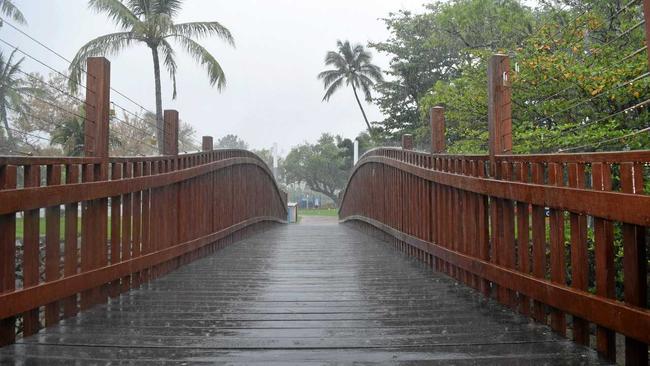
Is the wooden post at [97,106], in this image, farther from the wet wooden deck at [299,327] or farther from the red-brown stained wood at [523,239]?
the red-brown stained wood at [523,239]

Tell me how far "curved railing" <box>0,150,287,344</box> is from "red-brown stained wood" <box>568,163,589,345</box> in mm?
2892

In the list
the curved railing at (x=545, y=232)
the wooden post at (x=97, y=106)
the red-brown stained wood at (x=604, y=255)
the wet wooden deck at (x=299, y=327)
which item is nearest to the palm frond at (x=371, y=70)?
the curved railing at (x=545, y=232)

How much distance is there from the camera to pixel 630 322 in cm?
271

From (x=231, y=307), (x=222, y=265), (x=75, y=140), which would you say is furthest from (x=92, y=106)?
(x=75, y=140)

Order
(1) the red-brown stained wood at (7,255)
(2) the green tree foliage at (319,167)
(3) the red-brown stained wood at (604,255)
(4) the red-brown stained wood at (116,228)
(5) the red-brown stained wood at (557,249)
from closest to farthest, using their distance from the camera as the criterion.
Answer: (3) the red-brown stained wood at (604,255) < (1) the red-brown stained wood at (7,255) < (5) the red-brown stained wood at (557,249) < (4) the red-brown stained wood at (116,228) < (2) the green tree foliage at (319,167)

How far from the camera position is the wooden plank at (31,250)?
11.3 ft

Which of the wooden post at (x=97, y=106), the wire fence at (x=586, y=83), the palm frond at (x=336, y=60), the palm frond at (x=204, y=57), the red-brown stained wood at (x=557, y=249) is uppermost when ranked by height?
the palm frond at (x=336, y=60)

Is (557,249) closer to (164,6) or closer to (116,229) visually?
(116,229)

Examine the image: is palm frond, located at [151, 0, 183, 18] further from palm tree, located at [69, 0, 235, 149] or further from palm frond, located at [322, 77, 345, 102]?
palm frond, located at [322, 77, 345, 102]

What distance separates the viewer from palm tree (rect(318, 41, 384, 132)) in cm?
4912

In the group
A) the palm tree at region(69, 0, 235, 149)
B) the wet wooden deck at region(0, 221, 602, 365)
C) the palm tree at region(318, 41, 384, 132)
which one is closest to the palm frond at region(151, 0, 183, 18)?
the palm tree at region(69, 0, 235, 149)

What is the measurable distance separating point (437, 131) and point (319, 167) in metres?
67.7

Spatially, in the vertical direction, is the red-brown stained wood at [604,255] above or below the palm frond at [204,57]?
below

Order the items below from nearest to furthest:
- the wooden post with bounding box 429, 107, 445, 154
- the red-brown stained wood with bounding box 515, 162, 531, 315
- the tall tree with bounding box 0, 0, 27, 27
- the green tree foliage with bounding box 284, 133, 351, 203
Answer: the red-brown stained wood with bounding box 515, 162, 531, 315 < the wooden post with bounding box 429, 107, 445, 154 < the tall tree with bounding box 0, 0, 27, 27 < the green tree foliage with bounding box 284, 133, 351, 203
